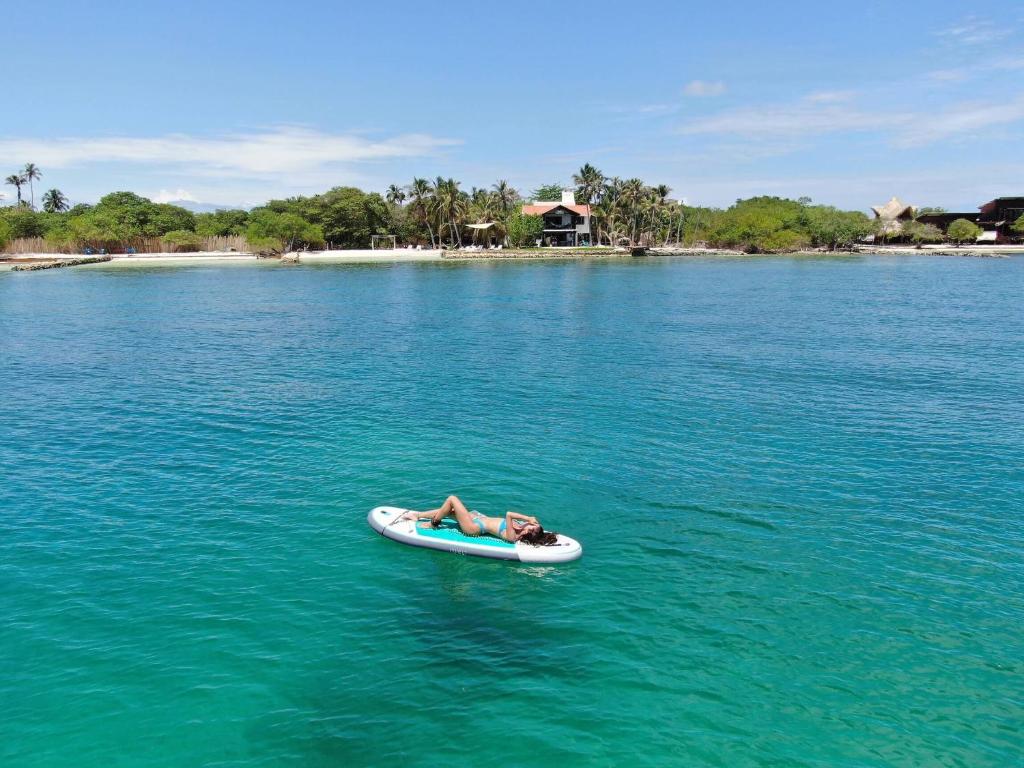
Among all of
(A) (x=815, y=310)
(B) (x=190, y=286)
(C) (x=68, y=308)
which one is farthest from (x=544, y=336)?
(B) (x=190, y=286)

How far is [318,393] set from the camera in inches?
1449

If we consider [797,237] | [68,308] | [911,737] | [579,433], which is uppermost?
[797,237]

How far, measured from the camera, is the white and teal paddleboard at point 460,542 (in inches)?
723

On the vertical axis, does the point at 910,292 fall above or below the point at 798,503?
above

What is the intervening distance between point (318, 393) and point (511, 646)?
24.5 meters

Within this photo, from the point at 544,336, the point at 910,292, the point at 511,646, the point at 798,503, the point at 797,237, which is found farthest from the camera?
the point at 797,237

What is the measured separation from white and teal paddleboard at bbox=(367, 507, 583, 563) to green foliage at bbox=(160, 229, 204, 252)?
161 meters

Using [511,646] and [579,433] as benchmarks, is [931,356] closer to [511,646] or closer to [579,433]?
[579,433]

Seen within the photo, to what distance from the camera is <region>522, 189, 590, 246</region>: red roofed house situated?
170250 millimetres

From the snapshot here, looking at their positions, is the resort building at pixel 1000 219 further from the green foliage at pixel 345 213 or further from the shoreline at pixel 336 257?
the green foliage at pixel 345 213

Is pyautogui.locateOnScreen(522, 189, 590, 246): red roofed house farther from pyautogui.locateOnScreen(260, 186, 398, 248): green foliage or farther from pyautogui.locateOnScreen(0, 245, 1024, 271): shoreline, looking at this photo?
pyautogui.locateOnScreen(260, 186, 398, 248): green foliage

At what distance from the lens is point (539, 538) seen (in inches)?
736

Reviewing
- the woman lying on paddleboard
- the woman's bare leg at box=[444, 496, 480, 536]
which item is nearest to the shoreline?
the woman lying on paddleboard

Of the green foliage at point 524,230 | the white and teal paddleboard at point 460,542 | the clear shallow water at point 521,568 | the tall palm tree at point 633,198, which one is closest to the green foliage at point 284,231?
the green foliage at point 524,230
